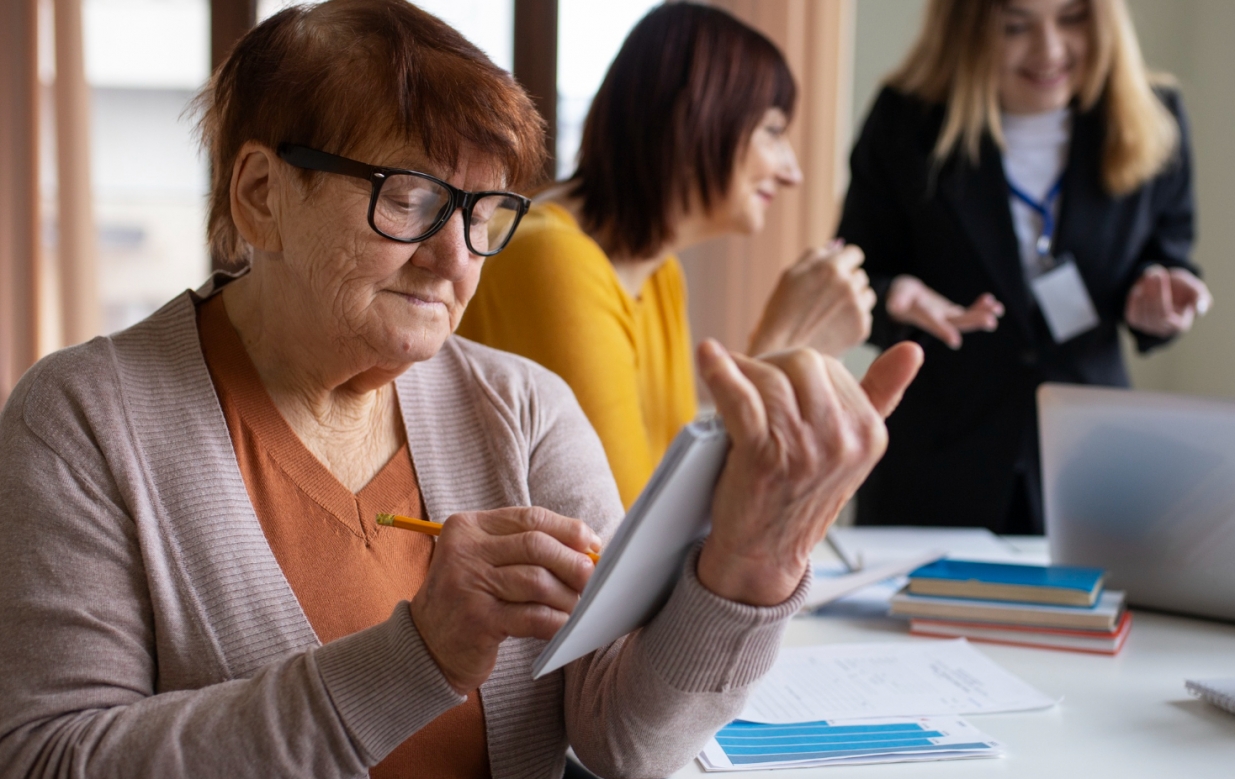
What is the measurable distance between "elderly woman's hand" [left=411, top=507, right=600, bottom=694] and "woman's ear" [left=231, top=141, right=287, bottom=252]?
371 millimetres

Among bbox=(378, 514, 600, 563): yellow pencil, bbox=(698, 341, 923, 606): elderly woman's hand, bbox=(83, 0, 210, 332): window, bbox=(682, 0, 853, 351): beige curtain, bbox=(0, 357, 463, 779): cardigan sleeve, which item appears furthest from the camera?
bbox=(682, 0, 853, 351): beige curtain

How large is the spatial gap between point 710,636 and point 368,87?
0.56 meters

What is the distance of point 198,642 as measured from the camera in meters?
0.93

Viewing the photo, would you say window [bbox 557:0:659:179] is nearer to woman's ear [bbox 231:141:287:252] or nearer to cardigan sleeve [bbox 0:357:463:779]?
woman's ear [bbox 231:141:287:252]

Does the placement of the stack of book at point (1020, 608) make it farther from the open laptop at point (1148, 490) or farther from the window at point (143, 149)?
the window at point (143, 149)

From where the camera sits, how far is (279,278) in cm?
107

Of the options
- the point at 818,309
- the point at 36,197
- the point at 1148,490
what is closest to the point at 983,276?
the point at 818,309

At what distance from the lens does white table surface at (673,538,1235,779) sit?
1.00 meters

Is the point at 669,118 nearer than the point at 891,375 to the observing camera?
No

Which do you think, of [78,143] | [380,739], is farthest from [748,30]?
[78,143]

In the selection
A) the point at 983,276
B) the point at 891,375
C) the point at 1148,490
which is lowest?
the point at 1148,490

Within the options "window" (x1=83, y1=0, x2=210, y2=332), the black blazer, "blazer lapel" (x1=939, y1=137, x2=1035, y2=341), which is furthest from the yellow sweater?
"window" (x1=83, y1=0, x2=210, y2=332)

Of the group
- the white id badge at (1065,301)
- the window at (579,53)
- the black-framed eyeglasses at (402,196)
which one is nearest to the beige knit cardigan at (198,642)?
the black-framed eyeglasses at (402,196)

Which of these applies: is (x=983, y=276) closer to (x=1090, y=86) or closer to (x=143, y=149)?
(x=1090, y=86)
